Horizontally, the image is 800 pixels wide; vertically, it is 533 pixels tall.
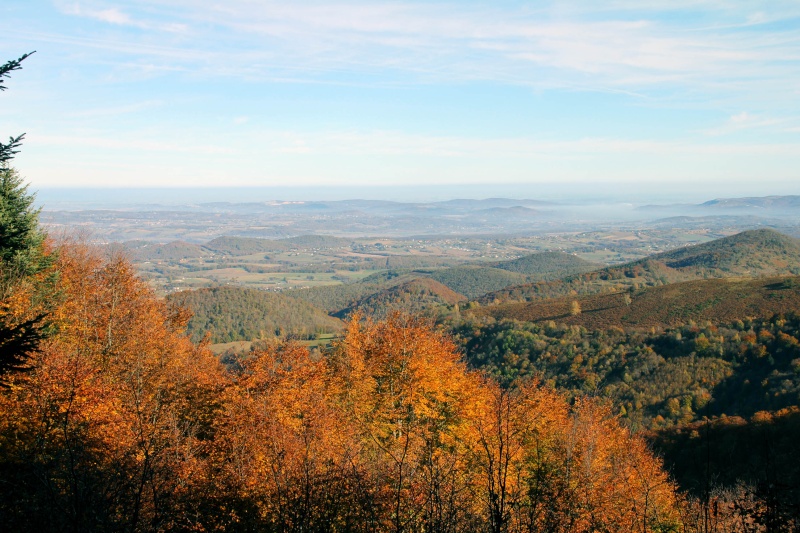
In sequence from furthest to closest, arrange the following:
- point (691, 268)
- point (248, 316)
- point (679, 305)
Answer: point (691, 268)
point (248, 316)
point (679, 305)

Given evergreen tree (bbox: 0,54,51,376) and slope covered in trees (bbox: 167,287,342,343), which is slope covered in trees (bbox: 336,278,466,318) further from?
evergreen tree (bbox: 0,54,51,376)

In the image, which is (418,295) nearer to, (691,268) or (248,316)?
(248,316)

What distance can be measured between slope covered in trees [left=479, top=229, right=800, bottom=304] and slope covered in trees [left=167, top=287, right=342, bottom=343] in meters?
55.5

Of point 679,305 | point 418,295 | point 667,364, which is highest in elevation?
point 679,305

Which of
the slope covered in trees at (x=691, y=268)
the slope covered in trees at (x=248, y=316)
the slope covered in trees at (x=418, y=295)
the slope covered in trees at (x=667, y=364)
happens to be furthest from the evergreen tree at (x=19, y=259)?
the slope covered in trees at (x=418, y=295)

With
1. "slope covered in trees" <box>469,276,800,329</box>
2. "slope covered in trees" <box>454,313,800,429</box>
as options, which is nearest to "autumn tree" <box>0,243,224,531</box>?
"slope covered in trees" <box>454,313,800,429</box>

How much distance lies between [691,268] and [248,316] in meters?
150

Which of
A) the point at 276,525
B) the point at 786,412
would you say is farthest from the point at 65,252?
the point at 786,412

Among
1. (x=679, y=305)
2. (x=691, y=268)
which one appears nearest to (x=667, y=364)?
(x=679, y=305)

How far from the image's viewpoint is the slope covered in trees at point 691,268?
152000 millimetres

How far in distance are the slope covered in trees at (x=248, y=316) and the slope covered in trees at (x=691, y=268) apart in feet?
182

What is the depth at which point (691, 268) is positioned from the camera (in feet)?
552

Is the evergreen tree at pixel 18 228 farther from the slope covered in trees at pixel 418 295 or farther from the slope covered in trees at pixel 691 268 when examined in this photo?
the slope covered in trees at pixel 418 295

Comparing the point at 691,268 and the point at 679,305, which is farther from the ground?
the point at 691,268
